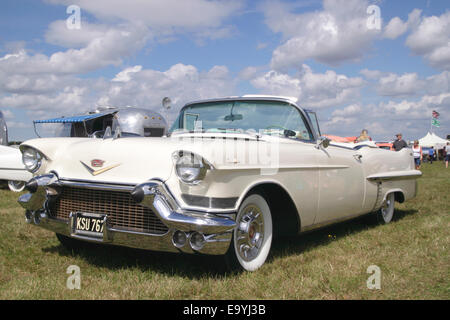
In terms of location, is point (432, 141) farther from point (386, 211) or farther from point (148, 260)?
point (148, 260)

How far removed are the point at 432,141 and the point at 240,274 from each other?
39501mm

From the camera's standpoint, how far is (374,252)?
4.19 meters

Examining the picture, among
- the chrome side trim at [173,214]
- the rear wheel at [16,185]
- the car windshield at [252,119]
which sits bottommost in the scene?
the rear wheel at [16,185]

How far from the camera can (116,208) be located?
10.4 feet

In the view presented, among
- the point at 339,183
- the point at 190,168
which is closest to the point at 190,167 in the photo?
the point at 190,168

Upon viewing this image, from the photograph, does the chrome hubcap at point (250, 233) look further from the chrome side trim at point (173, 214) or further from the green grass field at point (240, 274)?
the chrome side trim at point (173, 214)

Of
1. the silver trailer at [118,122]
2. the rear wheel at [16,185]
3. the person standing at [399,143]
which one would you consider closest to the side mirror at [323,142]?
the rear wheel at [16,185]

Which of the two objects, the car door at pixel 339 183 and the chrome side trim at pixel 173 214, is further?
the car door at pixel 339 183

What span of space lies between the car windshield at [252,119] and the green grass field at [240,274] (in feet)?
3.79

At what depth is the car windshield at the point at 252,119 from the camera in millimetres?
4188

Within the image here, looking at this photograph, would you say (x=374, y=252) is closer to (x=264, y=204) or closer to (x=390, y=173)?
(x=264, y=204)
